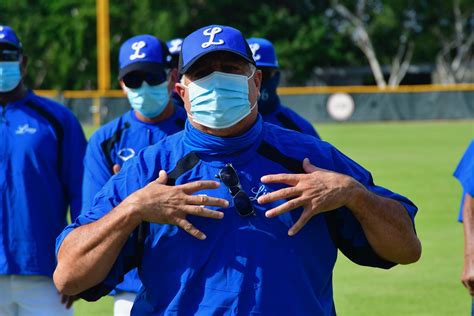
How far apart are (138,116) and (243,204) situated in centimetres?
310

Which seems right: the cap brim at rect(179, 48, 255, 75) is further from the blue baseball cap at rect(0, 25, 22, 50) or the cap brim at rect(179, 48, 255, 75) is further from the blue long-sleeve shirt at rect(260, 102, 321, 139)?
the blue long-sleeve shirt at rect(260, 102, 321, 139)

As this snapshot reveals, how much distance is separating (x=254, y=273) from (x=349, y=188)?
43cm

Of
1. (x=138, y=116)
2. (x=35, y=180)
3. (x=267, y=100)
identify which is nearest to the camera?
(x=35, y=180)

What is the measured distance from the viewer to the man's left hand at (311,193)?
3279 millimetres

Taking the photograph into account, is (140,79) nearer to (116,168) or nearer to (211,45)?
(116,168)

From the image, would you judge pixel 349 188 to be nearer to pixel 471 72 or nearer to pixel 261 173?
pixel 261 173

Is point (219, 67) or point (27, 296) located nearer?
point (219, 67)

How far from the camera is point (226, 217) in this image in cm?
336

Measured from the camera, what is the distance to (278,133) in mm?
3561

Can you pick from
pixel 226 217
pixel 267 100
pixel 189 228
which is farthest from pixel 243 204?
pixel 267 100

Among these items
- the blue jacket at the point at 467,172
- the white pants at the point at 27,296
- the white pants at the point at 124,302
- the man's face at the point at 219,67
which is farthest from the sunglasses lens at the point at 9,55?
the man's face at the point at 219,67

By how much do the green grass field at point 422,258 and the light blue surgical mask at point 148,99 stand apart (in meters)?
3.27

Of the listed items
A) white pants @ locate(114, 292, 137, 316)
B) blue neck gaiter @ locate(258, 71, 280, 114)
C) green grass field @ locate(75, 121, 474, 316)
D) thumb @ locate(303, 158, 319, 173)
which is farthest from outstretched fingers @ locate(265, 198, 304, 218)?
green grass field @ locate(75, 121, 474, 316)

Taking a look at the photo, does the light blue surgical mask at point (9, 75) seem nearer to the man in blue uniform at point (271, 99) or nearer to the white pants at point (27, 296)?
the white pants at point (27, 296)
